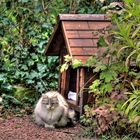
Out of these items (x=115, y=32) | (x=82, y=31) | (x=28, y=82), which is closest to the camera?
(x=115, y=32)

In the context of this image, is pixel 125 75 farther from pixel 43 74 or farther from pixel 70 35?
pixel 43 74

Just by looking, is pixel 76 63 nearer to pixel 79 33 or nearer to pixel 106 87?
pixel 106 87

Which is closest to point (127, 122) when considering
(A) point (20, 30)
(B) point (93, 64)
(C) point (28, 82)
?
(B) point (93, 64)

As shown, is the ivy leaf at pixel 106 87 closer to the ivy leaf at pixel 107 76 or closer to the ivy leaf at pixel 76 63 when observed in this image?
the ivy leaf at pixel 107 76

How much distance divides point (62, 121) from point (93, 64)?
0.94m

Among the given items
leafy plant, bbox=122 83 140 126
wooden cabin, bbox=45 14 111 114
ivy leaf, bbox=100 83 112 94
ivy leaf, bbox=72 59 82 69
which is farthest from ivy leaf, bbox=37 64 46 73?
leafy plant, bbox=122 83 140 126

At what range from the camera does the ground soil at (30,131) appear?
5.66 m

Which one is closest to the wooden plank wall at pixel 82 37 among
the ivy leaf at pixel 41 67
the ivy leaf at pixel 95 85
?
the ivy leaf at pixel 95 85

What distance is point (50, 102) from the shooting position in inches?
241

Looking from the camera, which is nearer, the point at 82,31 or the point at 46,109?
the point at 46,109

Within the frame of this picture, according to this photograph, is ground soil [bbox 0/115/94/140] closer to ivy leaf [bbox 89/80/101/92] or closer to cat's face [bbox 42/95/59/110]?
cat's face [bbox 42/95/59/110]

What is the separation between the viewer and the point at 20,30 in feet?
29.3

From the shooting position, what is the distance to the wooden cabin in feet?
20.5

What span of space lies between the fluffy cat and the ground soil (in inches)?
3.9
